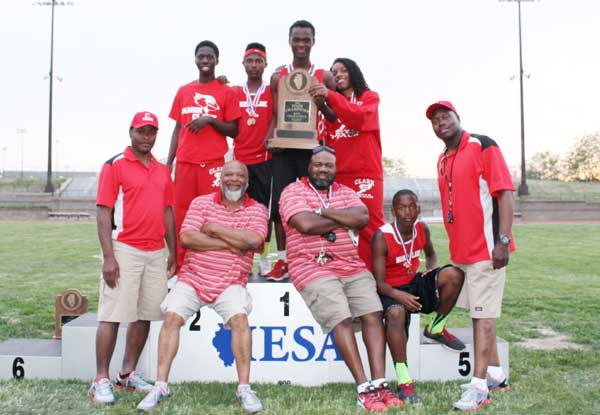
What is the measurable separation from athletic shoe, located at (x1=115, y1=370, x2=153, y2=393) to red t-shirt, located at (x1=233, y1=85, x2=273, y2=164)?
2.04 metres

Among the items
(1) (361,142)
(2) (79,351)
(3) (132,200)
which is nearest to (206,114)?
(3) (132,200)

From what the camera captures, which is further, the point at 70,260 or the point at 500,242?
the point at 70,260

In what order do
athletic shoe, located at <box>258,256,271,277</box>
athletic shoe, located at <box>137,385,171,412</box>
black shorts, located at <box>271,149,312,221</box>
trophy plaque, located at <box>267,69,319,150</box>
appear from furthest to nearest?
1. athletic shoe, located at <box>258,256,271,277</box>
2. black shorts, located at <box>271,149,312,221</box>
3. trophy plaque, located at <box>267,69,319,150</box>
4. athletic shoe, located at <box>137,385,171,412</box>

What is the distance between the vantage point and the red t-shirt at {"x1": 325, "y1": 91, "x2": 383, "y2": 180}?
5.10 metres

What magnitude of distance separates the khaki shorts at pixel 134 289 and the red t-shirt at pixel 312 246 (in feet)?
3.21

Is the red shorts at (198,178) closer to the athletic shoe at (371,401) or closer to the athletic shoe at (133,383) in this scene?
the athletic shoe at (133,383)

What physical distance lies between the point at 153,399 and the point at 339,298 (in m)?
1.40

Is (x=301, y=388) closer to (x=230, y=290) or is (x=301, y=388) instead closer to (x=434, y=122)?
(x=230, y=290)

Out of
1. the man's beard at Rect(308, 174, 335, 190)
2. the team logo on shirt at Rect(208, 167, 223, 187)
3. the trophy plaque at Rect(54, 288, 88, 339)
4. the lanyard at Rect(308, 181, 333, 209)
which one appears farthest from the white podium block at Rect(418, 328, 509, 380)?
the trophy plaque at Rect(54, 288, 88, 339)

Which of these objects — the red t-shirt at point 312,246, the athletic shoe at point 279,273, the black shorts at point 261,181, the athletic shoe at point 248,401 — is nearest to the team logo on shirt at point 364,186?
the red t-shirt at point 312,246

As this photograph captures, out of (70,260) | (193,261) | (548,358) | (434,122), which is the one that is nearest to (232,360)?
(193,261)

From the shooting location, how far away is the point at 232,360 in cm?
485

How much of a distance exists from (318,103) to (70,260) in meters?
10.5

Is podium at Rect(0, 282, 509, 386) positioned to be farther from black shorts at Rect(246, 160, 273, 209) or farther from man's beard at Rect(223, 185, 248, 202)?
black shorts at Rect(246, 160, 273, 209)
